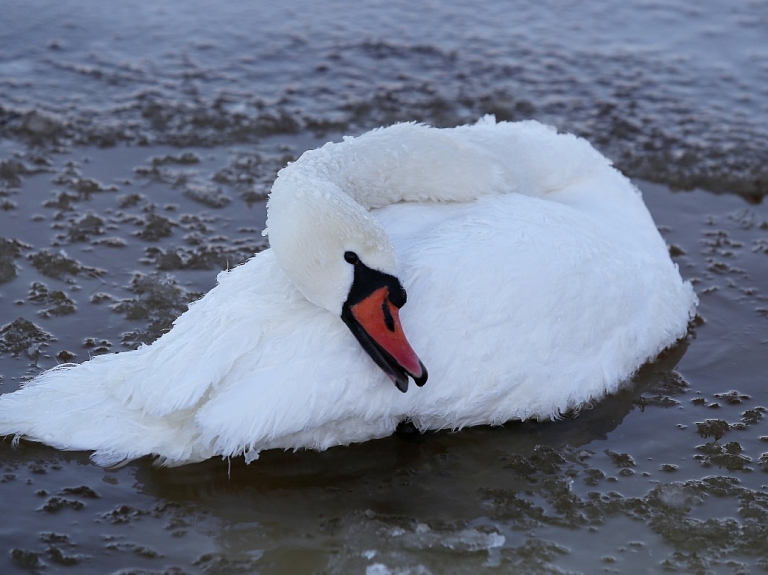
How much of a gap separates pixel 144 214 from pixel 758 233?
→ 13.1 ft

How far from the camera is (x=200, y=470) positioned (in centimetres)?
464

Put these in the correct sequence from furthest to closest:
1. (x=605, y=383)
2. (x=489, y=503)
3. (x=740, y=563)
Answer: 1. (x=605, y=383)
2. (x=489, y=503)
3. (x=740, y=563)

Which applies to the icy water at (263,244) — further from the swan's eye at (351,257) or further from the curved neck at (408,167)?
the curved neck at (408,167)

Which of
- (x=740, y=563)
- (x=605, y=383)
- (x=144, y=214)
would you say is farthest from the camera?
(x=144, y=214)

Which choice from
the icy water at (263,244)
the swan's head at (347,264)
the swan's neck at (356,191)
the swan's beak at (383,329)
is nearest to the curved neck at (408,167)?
the swan's neck at (356,191)

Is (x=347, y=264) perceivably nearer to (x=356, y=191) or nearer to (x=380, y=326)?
(x=380, y=326)

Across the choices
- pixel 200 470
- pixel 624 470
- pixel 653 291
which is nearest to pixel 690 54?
pixel 653 291

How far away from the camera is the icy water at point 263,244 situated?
14.0ft

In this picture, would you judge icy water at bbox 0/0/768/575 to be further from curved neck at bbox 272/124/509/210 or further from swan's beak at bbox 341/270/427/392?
curved neck at bbox 272/124/509/210

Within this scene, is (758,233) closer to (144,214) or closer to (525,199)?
(525,199)

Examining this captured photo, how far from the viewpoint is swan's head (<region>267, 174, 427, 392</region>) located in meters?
4.21

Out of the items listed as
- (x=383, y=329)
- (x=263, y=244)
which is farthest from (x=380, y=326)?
(x=263, y=244)

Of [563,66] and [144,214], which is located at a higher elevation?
[563,66]

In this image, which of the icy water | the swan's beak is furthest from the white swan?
the icy water
